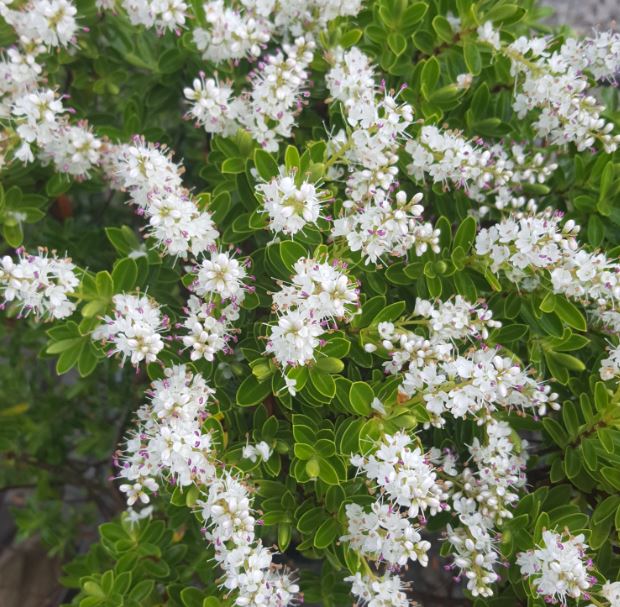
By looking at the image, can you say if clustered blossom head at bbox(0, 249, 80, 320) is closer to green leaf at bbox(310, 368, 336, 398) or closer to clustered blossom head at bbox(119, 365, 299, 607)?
clustered blossom head at bbox(119, 365, 299, 607)

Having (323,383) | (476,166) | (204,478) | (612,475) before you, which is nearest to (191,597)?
(204,478)

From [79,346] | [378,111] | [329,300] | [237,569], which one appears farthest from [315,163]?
[237,569]

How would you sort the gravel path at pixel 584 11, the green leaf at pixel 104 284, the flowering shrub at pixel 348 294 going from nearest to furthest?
the flowering shrub at pixel 348 294 → the green leaf at pixel 104 284 → the gravel path at pixel 584 11

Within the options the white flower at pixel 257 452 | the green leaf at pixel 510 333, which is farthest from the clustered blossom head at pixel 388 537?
the green leaf at pixel 510 333

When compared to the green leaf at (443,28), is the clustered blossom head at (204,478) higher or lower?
lower

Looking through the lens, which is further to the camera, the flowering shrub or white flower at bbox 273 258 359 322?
the flowering shrub

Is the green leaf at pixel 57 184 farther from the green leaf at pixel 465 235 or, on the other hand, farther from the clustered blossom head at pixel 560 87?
the clustered blossom head at pixel 560 87

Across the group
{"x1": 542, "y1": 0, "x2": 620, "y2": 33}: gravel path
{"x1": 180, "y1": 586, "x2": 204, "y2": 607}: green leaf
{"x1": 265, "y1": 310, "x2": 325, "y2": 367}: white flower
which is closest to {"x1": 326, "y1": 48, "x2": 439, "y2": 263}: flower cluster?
{"x1": 265, "y1": 310, "x2": 325, "y2": 367}: white flower

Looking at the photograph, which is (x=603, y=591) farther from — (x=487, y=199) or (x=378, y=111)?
(x=378, y=111)
